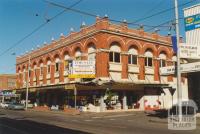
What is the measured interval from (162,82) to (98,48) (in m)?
13.1

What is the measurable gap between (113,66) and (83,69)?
4.12 meters

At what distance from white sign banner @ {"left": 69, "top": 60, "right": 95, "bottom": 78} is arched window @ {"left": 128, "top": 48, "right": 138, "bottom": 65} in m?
6.26

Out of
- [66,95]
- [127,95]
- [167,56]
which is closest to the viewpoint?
[127,95]

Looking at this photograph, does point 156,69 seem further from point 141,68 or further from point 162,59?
point 141,68

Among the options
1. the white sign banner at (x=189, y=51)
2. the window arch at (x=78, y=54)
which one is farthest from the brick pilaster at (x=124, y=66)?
the white sign banner at (x=189, y=51)

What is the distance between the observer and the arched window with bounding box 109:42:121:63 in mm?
40969

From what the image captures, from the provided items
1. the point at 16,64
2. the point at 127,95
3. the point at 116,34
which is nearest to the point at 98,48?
the point at 116,34

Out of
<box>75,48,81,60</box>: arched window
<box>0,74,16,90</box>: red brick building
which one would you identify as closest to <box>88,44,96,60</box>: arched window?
<box>75,48,81,60</box>: arched window

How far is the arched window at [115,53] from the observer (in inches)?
1613

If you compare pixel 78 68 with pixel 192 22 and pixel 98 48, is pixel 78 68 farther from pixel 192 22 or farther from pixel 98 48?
pixel 192 22

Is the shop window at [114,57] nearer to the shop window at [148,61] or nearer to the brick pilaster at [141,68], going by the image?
the brick pilaster at [141,68]

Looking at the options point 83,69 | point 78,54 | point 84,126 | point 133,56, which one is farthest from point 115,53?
point 84,126

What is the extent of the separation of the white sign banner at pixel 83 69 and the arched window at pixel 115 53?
2885 millimetres

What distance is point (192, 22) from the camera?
106ft
